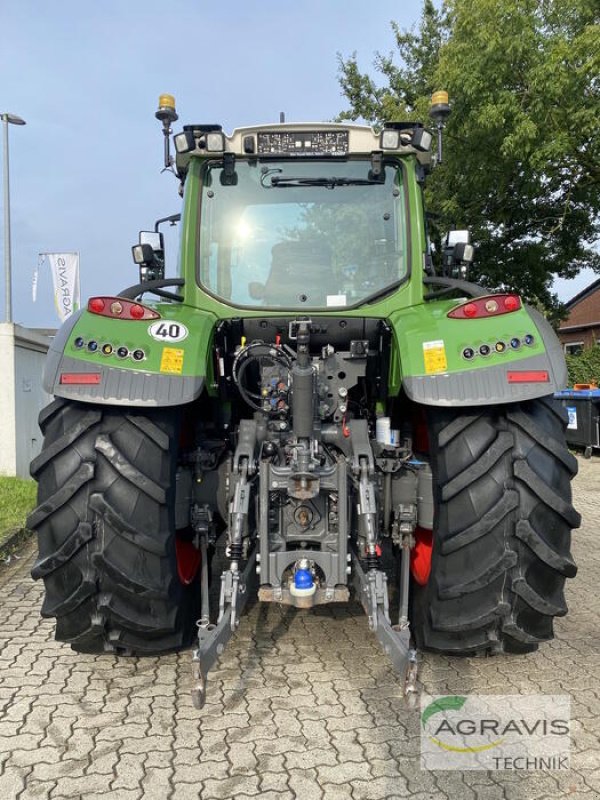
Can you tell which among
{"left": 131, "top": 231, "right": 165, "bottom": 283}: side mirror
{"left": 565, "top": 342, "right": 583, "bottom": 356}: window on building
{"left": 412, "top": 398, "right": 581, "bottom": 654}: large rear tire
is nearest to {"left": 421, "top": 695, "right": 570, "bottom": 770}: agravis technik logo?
{"left": 412, "top": 398, "right": 581, "bottom": 654}: large rear tire

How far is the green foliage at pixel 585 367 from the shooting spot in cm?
1806

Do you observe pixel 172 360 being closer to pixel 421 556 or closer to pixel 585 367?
pixel 421 556

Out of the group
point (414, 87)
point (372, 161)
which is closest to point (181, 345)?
point (372, 161)

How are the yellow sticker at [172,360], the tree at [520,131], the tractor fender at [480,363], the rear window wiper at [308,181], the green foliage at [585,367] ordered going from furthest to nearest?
1. the green foliage at [585,367]
2. the tree at [520,131]
3. the rear window wiper at [308,181]
4. the yellow sticker at [172,360]
5. the tractor fender at [480,363]

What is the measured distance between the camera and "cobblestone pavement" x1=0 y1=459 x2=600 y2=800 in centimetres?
233

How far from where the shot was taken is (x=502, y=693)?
298 centimetres

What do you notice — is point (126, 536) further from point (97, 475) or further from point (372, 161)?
point (372, 161)

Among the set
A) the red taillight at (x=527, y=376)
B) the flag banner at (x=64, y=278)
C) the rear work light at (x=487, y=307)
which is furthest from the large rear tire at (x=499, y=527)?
the flag banner at (x=64, y=278)

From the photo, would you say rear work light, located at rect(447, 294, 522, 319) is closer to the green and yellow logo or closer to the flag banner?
the green and yellow logo

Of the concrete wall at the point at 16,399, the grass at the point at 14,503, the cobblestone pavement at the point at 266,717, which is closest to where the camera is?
the cobblestone pavement at the point at 266,717

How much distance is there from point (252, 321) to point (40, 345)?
6.94m

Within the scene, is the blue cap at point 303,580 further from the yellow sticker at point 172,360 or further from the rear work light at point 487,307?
the rear work light at point 487,307

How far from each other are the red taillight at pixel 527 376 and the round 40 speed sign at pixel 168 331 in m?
1.46

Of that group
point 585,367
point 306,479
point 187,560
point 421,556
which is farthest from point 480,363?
point 585,367
